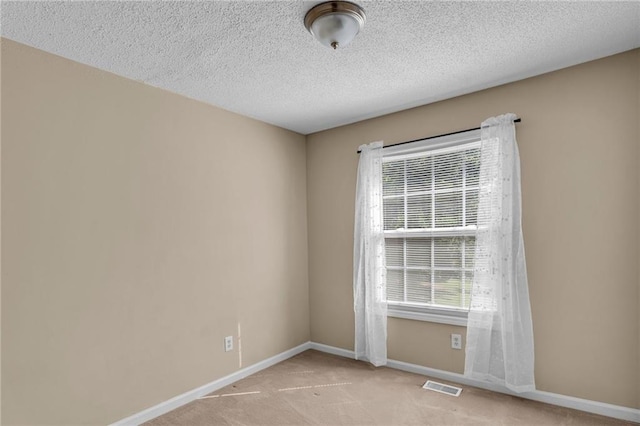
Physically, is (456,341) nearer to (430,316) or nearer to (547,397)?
(430,316)

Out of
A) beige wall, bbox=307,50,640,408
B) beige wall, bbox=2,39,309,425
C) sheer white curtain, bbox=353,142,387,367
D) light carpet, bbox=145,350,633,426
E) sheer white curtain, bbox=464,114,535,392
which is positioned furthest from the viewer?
sheer white curtain, bbox=353,142,387,367

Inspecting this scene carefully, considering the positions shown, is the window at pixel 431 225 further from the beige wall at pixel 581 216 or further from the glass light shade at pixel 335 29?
the glass light shade at pixel 335 29

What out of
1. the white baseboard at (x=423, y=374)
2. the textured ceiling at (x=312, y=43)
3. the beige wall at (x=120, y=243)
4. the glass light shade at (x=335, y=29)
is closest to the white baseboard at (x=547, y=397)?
the white baseboard at (x=423, y=374)

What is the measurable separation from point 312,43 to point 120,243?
185 cm

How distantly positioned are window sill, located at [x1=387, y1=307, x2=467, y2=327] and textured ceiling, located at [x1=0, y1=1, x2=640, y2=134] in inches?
74.0

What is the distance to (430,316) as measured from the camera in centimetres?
334

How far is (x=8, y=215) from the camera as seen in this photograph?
83.8 inches

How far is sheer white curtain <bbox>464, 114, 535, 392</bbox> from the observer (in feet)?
9.10

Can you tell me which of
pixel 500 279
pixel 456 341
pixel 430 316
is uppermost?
pixel 500 279

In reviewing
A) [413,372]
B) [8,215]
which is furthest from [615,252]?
[8,215]

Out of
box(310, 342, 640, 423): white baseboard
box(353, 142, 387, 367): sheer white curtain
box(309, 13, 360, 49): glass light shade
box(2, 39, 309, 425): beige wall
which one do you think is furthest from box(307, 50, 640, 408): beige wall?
box(2, 39, 309, 425): beige wall

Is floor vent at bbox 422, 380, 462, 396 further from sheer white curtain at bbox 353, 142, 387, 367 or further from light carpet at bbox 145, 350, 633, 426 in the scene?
sheer white curtain at bbox 353, 142, 387, 367

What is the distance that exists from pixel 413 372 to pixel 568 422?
1221 millimetres

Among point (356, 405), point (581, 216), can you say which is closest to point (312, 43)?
point (581, 216)
